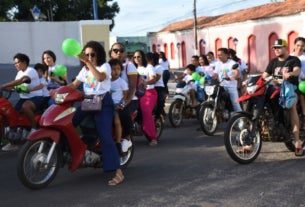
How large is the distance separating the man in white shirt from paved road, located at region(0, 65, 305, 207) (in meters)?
2.34

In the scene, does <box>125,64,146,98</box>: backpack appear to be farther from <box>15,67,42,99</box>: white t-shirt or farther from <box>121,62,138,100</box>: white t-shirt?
<box>15,67,42,99</box>: white t-shirt

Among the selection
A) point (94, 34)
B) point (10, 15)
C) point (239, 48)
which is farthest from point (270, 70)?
point (239, 48)

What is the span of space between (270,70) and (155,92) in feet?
8.68

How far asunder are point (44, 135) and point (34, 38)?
10.8 metres

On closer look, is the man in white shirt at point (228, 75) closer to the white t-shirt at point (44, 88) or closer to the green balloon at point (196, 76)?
the green balloon at point (196, 76)

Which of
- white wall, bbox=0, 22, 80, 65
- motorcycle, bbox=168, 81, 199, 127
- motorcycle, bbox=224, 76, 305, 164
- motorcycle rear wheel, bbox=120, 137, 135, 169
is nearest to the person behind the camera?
motorcycle rear wheel, bbox=120, 137, 135, 169

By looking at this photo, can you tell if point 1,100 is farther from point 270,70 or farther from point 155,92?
point 270,70

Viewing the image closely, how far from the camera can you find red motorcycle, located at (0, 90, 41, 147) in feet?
27.1

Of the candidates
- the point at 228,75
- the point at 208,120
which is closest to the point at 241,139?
the point at 208,120

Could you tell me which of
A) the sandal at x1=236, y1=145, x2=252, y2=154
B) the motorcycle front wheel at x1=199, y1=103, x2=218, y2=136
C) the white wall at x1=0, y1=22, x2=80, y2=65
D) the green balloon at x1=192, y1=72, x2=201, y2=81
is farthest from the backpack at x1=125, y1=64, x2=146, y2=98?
the white wall at x1=0, y1=22, x2=80, y2=65

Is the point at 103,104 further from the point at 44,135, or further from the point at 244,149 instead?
the point at 244,149

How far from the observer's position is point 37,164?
584 centimetres

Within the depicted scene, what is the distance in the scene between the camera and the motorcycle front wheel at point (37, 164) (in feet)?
18.8

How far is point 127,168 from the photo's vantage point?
7109 mm
